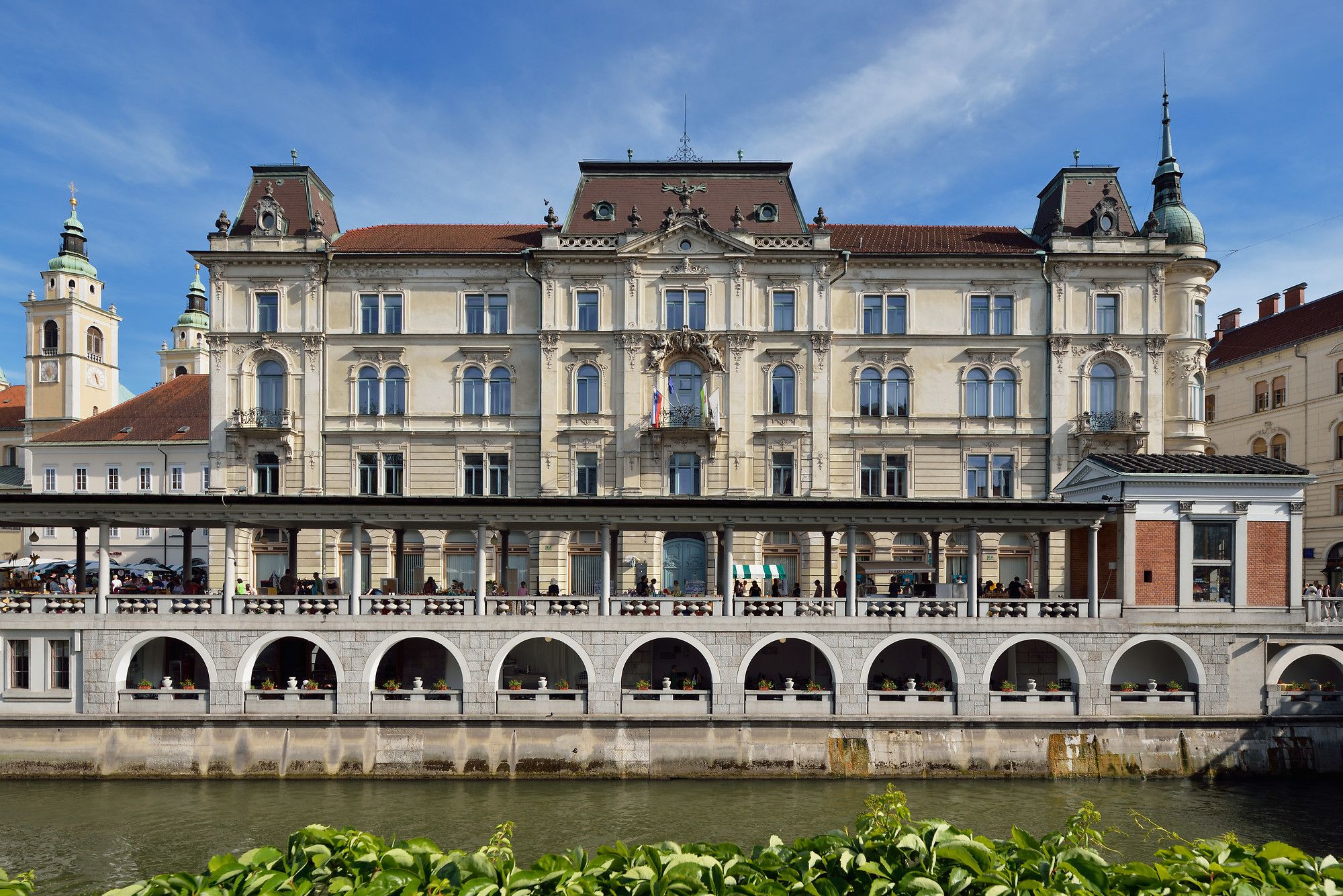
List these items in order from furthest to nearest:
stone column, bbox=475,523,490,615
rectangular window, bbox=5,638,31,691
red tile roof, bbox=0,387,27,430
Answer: red tile roof, bbox=0,387,27,430 → stone column, bbox=475,523,490,615 → rectangular window, bbox=5,638,31,691

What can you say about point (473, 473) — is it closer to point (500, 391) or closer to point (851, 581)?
point (500, 391)

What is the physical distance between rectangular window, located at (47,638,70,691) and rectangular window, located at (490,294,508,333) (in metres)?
24.1

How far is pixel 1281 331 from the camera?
5934 centimetres

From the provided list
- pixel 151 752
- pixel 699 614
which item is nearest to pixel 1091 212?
pixel 699 614

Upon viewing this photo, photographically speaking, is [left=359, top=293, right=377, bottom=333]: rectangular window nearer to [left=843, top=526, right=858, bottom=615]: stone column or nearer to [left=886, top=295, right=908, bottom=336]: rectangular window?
[left=886, top=295, right=908, bottom=336]: rectangular window

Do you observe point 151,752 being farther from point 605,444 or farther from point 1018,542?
point 1018,542

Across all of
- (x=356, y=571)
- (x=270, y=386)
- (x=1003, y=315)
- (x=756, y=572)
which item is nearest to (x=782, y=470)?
(x=756, y=572)

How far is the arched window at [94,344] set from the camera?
84238mm

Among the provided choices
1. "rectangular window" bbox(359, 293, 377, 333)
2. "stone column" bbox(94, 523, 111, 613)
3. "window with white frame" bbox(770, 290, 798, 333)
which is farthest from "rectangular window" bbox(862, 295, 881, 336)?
"stone column" bbox(94, 523, 111, 613)

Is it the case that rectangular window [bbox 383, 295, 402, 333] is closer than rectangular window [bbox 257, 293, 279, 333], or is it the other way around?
rectangular window [bbox 257, 293, 279, 333]

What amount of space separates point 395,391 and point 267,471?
8.21m

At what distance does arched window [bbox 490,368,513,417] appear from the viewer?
4538cm

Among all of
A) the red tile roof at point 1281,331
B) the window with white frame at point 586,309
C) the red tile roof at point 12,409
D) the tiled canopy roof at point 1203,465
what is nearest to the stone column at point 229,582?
the window with white frame at point 586,309

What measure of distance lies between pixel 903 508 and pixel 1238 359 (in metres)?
46.4
